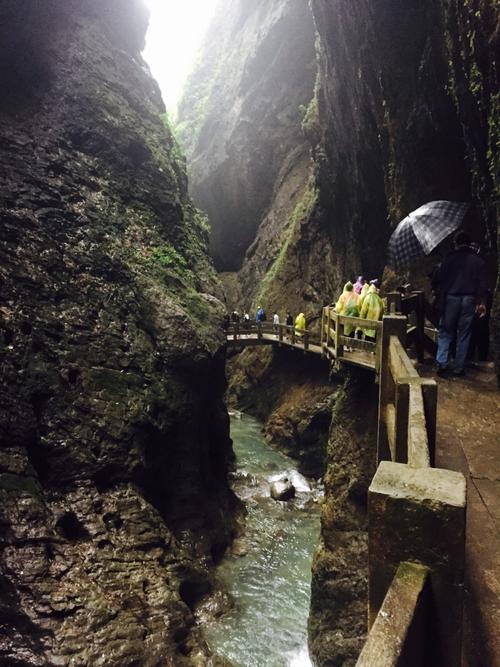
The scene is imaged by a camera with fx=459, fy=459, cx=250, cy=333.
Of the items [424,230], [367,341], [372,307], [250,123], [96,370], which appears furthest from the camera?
[250,123]

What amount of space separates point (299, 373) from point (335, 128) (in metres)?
11.3

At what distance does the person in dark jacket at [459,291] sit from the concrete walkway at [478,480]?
0.68m

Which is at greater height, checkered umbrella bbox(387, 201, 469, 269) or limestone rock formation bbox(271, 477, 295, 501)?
checkered umbrella bbox(387, 201, 469, 269)

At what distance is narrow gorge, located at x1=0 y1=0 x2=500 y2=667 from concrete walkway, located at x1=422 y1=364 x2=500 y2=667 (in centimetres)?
84

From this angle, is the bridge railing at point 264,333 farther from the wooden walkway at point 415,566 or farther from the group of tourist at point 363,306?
the wooden walkway at point 415,566

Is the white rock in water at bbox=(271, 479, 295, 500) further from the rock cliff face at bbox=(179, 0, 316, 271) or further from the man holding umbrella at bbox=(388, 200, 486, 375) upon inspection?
the rock cliff face at bbox=(179, 0, 316, 271)

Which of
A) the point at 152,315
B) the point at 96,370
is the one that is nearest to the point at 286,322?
the point at 152,315

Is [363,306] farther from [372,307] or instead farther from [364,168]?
[364,168]

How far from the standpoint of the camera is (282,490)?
1577cm

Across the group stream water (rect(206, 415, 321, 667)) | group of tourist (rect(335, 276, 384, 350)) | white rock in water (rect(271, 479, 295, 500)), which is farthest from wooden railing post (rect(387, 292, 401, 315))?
white rock in water (rect(271, 479, 295, 500))

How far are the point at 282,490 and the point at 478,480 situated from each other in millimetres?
12520

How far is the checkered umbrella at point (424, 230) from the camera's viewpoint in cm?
806

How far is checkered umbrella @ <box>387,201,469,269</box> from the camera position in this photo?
8062 millimetres

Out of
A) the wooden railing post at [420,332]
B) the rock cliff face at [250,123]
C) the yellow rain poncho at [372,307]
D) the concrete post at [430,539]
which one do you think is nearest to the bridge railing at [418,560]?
the concrete post at [430,539]
